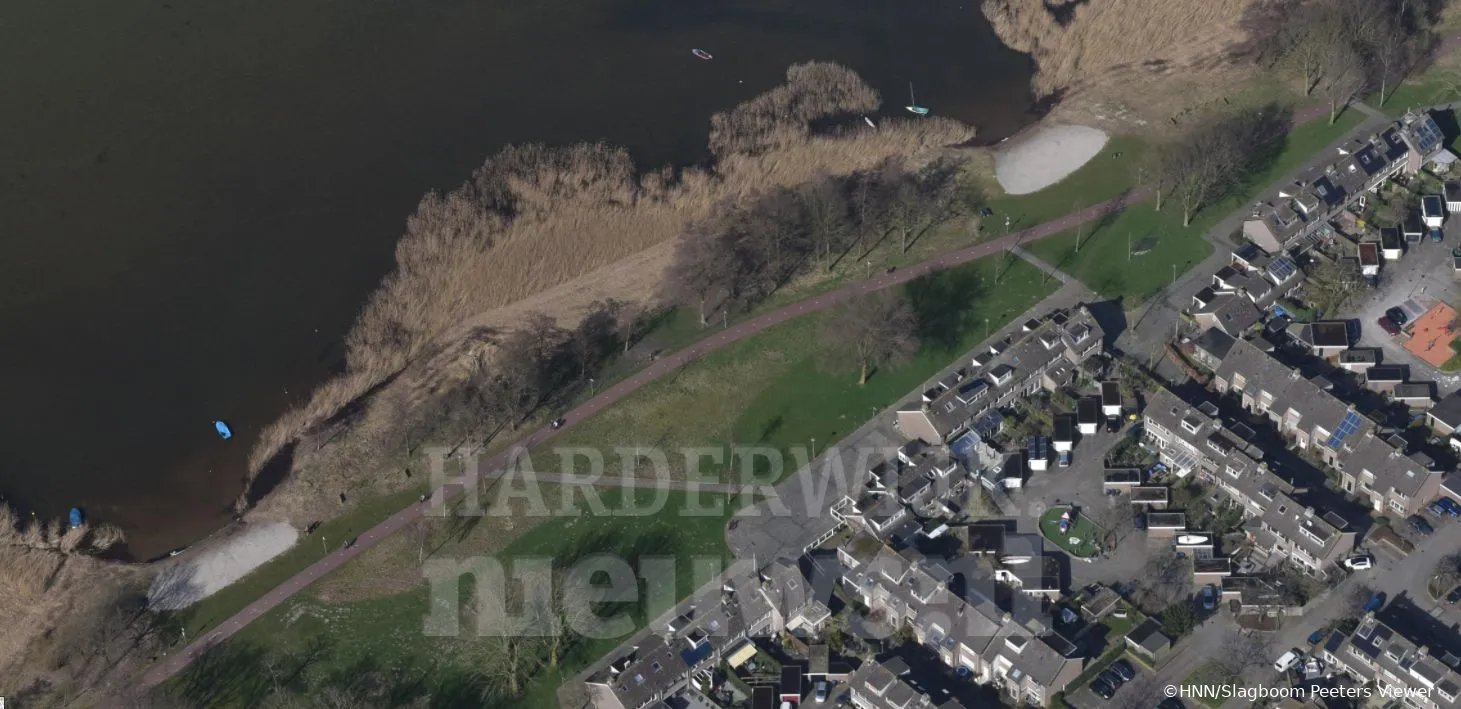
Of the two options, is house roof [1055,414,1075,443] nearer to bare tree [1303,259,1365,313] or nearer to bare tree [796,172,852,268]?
bare tree [1303,259,1365,313]

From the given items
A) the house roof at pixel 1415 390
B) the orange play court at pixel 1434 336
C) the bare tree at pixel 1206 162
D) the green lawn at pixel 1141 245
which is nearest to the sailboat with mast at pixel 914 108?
the green lawn at pixel 1141 245

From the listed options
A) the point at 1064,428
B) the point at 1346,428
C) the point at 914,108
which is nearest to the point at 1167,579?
the point at 1064,428

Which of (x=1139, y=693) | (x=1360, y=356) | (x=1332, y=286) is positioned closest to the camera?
(x=1139, y=693)

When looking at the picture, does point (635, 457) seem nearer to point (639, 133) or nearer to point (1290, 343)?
point (639, 133)

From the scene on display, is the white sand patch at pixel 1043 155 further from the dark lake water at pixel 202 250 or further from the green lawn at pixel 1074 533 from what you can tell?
the green lawn at pixel 1074 533

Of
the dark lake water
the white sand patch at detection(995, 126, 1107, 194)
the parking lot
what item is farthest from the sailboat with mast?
the parking lot

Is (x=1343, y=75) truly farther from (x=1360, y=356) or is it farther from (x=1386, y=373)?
(x=1386, y=373)
